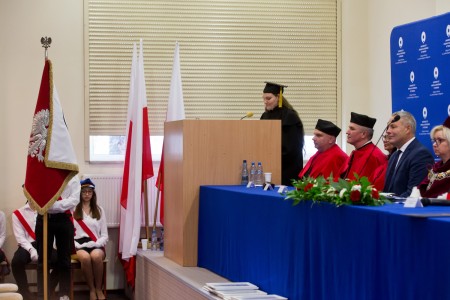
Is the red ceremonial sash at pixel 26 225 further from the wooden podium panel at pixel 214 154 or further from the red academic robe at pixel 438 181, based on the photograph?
the red academic robe at pixel 438 181

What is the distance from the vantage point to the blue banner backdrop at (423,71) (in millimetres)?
6473

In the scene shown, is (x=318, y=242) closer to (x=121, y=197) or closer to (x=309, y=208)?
(x=309, y=208)

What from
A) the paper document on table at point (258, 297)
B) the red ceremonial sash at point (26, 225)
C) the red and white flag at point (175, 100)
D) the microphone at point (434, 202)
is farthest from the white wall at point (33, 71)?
the microphone at point (434, 202)

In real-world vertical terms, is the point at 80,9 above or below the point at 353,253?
above

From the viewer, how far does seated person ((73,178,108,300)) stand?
805cm

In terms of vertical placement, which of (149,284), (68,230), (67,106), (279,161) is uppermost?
(67,106)

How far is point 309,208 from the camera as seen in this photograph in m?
4.26

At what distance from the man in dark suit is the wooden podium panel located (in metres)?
0.99

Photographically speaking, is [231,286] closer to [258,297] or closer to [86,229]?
[258,297]

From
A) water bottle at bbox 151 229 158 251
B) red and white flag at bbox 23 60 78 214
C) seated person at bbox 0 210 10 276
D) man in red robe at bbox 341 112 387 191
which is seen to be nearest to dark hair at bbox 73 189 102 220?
water bottle at bbox 151 229 158 251

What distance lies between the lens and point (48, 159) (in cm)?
666

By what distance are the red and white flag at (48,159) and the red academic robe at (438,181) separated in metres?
3.02

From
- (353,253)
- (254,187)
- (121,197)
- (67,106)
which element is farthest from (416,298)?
(67,106)

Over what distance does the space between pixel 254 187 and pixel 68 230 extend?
219 centimetres
